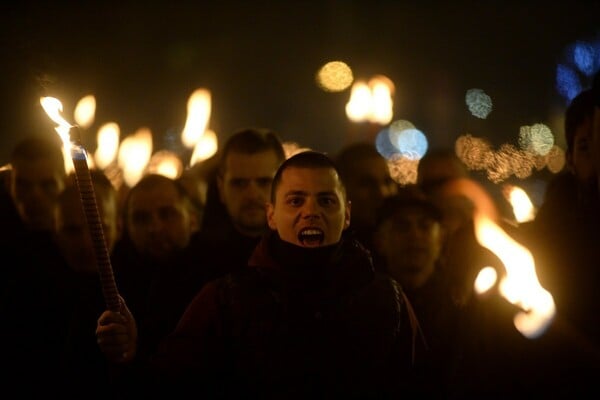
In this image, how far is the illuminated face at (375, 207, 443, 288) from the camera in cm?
474

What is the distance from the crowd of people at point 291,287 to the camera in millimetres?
3275

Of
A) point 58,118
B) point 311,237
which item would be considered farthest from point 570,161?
point 58,118

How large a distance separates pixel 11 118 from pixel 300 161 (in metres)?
1.48

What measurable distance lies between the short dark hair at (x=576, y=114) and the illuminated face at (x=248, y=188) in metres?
1.72

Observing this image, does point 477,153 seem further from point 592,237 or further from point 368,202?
point 592,237

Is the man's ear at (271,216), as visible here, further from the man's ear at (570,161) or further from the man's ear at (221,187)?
the man's ear at (570,161)

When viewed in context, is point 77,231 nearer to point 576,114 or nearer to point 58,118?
point 58,118

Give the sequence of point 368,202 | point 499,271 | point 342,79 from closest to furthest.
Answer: point 499,271, point 368,202, point 342,79

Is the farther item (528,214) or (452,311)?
(528,214)

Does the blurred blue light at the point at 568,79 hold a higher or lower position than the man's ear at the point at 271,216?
higher

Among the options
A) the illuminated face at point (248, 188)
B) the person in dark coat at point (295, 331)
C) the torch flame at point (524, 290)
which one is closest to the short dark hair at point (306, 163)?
the person in dark coat at point (295, 331)

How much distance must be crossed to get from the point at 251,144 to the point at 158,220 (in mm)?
775

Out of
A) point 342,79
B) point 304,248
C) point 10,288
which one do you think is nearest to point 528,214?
point 304,248

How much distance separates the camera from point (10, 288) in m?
4.30
